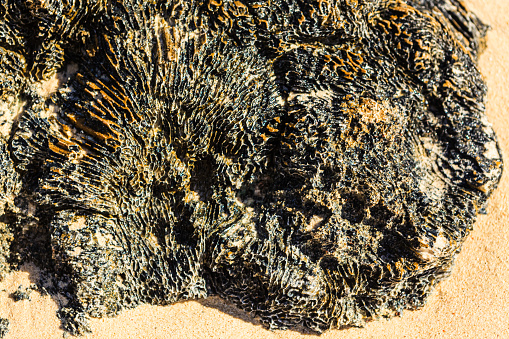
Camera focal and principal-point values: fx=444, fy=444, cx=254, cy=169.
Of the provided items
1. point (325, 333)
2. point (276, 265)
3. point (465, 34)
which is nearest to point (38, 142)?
point (276, 265)

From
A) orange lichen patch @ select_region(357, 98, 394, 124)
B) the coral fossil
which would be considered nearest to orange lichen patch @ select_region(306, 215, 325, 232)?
the coral fossil

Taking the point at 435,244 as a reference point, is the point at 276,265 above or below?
below

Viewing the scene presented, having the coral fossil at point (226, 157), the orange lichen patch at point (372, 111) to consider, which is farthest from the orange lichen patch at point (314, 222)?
the orange lichen patch at point (372, 111)

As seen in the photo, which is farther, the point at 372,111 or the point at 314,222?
the point at 314,222

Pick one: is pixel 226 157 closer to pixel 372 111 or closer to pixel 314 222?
pixel 314 222

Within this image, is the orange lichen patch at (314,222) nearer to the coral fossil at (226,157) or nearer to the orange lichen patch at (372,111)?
the coral fossil at (226,157)

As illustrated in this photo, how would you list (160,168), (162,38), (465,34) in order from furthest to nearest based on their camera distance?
(465,34)
(160,168)
(162,38)

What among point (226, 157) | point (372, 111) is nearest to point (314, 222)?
point (226, 157)

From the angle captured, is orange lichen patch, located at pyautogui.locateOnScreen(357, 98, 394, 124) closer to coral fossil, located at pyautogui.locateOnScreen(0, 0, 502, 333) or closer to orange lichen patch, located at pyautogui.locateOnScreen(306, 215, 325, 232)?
coral fossil, located at pyautogui.locateOnScreen(0, 0, 502, 333)

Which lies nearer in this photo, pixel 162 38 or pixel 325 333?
pixel 162 38

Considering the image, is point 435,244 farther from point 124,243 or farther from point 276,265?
point 124,243
